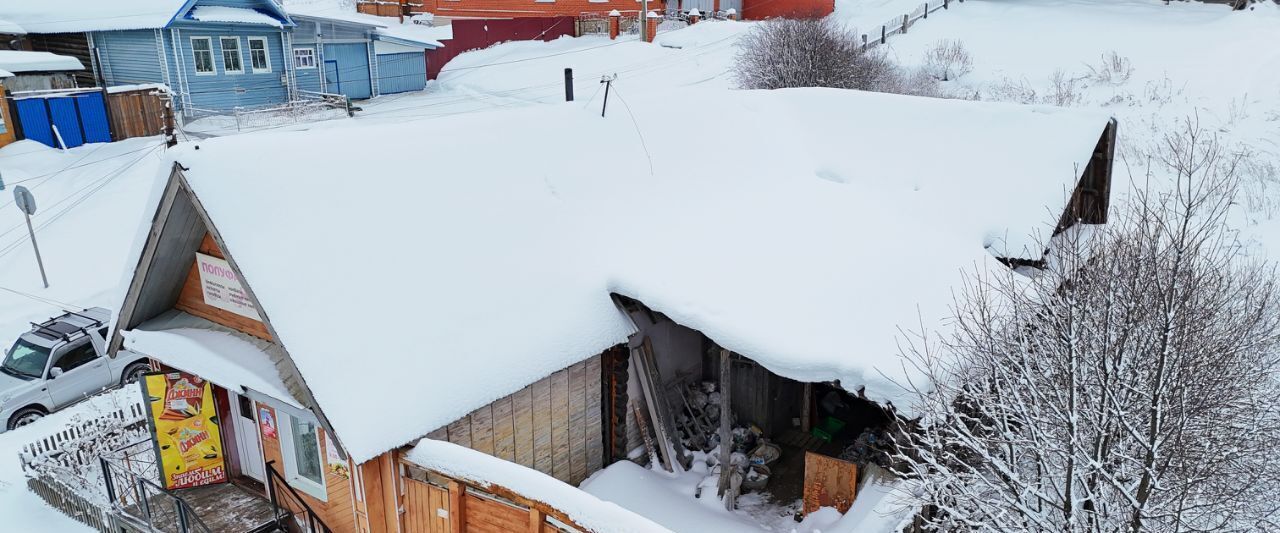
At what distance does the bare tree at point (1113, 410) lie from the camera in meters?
7.84

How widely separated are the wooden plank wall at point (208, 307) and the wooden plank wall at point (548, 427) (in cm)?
281

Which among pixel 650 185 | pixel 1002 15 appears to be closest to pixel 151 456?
pixel 650 185

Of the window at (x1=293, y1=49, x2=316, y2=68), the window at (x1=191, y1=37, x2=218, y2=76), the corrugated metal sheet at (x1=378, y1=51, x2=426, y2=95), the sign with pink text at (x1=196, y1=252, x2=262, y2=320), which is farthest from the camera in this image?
the corrugated metal sheet at (x1=378, y1=51, x2=426, y2=95)

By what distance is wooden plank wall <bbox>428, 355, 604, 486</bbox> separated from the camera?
33.1ft

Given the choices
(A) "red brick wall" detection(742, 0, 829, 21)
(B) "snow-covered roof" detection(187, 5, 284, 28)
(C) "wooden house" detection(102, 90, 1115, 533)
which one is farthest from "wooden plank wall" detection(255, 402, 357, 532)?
(A) "red brick wall" detection(742, 0, 829, 21)

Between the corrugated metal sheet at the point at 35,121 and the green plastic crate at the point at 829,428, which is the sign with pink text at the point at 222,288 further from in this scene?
the corrugated metal sheet at the point at 35,121

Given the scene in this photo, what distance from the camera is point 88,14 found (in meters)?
31.5

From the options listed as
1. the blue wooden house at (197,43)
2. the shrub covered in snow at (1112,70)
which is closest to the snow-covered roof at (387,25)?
the blue wooden house at (197,43)

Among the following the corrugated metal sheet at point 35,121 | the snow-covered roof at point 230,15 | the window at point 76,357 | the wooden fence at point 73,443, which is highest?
the snow-covered roof at point 230,15

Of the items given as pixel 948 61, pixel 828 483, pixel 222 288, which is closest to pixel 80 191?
pixel 222 288

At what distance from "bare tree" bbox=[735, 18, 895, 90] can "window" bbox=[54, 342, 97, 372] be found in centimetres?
2149

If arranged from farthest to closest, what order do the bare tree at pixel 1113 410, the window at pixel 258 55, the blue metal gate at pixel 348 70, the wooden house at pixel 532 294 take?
the blue metal gate at pixel 348 70 < the window at pixel 258 55 < the wooden house at pixel 532 294 < the bare tree at pixel 1113 410

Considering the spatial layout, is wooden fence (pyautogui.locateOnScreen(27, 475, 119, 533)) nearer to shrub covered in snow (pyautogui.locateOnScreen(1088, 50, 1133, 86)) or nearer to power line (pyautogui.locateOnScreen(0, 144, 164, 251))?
power line (pyautogui.locateOnScreen(0, 144, 164, 251))

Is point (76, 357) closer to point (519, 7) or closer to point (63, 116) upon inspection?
point (63, 116)
